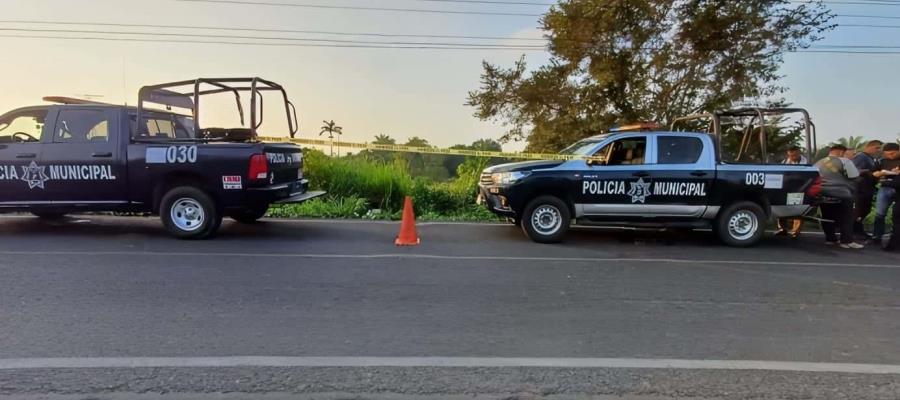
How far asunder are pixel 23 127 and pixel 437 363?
8031 mm

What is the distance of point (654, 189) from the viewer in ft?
28.3

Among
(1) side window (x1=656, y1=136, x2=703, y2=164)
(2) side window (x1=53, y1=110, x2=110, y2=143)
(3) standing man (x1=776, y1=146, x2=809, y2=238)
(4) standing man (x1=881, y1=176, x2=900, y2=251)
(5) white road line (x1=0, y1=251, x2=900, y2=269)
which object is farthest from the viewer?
(3) standing man (x1=776, y1=146, x2=809, y2=238)

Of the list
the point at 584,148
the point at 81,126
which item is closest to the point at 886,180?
the point at 584,148

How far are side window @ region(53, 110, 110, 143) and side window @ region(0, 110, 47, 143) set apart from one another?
278 millimetres

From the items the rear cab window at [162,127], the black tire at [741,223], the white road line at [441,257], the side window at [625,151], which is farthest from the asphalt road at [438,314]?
the rear cab window at [162,127]

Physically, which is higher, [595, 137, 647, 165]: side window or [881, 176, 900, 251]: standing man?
[595, 137, 647, 165]: side window

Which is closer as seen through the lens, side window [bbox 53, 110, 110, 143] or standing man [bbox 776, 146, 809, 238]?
side window [bbox 53, 110, 110, 143]

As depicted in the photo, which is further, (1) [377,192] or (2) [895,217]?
(1) [377,192]

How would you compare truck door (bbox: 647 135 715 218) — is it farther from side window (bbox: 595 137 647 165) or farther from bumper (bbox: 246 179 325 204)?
bumper (bbox: 246 179 325 204)

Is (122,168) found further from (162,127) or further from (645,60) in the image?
(645,60)

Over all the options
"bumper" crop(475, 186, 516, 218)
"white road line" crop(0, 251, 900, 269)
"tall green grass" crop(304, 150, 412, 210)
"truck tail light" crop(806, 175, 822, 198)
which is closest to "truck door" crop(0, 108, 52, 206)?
"white road line" crop(0, 251, 900, 269)

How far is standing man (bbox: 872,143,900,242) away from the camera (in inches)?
340

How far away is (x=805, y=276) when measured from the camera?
6738 mm

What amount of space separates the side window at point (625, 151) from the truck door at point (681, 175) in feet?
0.72
